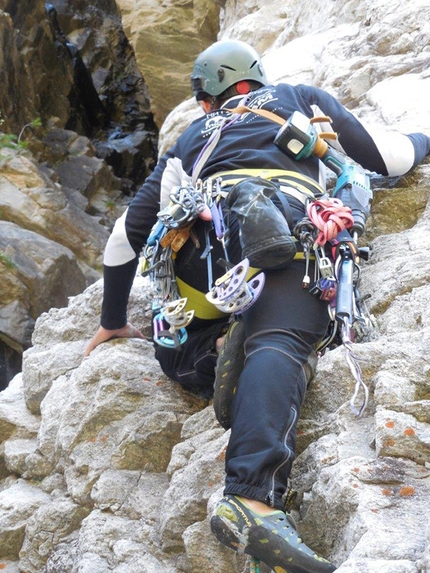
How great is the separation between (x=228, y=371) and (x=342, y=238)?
69 cm

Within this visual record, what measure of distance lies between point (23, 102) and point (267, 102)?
53.5 ft

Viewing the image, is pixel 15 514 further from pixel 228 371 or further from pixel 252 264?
pixel 252 264

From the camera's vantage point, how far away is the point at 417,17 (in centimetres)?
574

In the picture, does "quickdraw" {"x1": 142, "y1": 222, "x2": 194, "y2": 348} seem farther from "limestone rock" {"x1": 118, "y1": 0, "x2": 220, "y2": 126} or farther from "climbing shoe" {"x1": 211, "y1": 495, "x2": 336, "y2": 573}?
"limestone rock" {"x1": 118, "y1": 0, "x2": 220, "y2": 126}

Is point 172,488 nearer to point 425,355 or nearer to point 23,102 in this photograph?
point 425,355

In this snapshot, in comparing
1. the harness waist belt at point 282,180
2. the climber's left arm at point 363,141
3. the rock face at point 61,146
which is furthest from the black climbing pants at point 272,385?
the rock face at point 61,146

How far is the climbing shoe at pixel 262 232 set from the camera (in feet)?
8.95

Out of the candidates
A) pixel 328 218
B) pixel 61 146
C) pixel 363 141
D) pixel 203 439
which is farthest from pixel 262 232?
pixel 61 146

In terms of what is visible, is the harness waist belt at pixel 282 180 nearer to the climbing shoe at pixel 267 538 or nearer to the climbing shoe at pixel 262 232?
the climbing shoe at pixel 262 232

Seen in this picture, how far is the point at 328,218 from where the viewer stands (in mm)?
3033

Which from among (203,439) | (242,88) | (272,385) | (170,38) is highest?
(242,88)

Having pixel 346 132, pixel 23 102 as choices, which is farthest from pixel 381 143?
pixel 23 102

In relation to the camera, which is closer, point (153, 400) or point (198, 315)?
point (198, 315)

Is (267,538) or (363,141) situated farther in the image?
(363,141)
